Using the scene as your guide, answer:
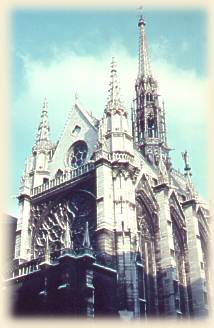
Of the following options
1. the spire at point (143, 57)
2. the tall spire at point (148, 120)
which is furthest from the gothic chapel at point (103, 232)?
the spire at point (143, 57)

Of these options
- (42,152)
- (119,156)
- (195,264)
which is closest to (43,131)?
(42,152)

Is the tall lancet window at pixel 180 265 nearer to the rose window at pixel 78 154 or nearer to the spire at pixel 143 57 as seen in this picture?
the rose window at pixel 78 154

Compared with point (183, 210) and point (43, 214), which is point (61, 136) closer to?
point (43, 214)

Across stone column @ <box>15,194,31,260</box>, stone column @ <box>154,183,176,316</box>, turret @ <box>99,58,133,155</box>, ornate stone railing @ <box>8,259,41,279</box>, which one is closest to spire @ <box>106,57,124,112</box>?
turret @ <box>99,58,133,155</box>

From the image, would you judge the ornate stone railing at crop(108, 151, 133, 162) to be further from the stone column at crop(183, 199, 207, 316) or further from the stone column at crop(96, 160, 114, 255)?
the stone column at crop(183, 199, 207, 316)

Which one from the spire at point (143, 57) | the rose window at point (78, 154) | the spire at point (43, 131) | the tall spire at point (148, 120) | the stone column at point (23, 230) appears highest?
the spire at point (143, 57)

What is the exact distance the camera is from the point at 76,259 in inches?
945

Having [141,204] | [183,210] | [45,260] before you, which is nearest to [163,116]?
[183,210]

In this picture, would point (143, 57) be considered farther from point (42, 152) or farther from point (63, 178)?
point (63, 178)

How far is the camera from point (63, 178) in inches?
1284

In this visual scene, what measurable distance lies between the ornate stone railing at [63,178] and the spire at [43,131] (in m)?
4.20

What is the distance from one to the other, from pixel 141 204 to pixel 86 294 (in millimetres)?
10368

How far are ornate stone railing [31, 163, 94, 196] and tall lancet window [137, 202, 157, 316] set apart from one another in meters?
4.40

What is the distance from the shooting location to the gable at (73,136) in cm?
3412
